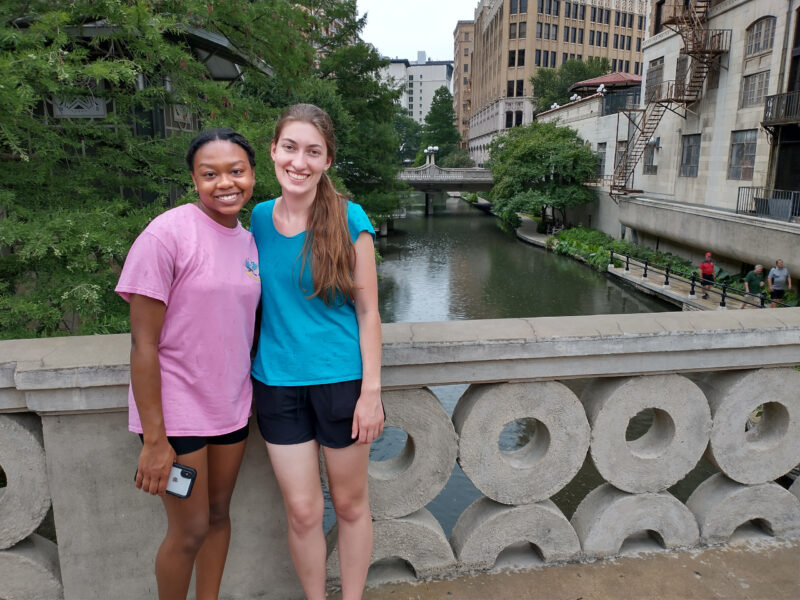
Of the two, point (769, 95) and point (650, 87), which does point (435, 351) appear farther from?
point (650, 87)

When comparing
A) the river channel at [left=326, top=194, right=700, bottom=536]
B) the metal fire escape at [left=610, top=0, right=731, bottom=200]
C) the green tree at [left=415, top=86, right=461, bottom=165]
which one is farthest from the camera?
the green tree at [left=415, top=86, right=461, bottom=165]

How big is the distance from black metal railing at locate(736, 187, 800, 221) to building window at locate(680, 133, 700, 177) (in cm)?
478

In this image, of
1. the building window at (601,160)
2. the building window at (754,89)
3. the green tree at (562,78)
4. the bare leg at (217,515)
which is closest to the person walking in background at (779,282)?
the building window at (754,89)

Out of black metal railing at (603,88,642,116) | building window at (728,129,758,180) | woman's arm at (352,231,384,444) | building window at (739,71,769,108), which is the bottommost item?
woman's arm at (352,231,384,444)

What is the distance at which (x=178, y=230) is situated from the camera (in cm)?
189

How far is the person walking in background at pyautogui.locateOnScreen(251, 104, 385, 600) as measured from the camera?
80.5 inches

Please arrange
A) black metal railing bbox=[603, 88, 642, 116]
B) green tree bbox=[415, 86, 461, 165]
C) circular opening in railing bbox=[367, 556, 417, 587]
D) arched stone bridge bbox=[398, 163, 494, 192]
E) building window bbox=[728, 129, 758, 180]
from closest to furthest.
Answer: circular opening in railing bbox=[367, 556, 417, 587]
building window bbox=[728, 129, 758, 180]
black metal railing bbox=[603, 88, 642, 116]
arched stone bridge bbox=[398, 163, 494, 192]
green tree bbox=[415, 86, 461, 165]

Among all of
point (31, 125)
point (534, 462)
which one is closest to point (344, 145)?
point (31, 125)

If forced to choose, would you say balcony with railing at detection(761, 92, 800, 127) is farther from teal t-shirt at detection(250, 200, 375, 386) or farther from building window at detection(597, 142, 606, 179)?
teal t-shirt at detection(250, 200, 375, 386)

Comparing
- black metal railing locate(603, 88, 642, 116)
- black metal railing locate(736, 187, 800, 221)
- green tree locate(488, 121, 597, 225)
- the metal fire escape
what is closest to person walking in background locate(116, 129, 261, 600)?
black metal railing locate(736, 187, 800, 221)

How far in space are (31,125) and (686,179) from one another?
30146mm

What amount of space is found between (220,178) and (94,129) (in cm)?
519

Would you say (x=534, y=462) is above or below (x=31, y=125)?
below

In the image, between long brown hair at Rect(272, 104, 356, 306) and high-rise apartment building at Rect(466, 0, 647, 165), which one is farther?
high-rise apartment building at Rect(466, 0, 647, 165)
